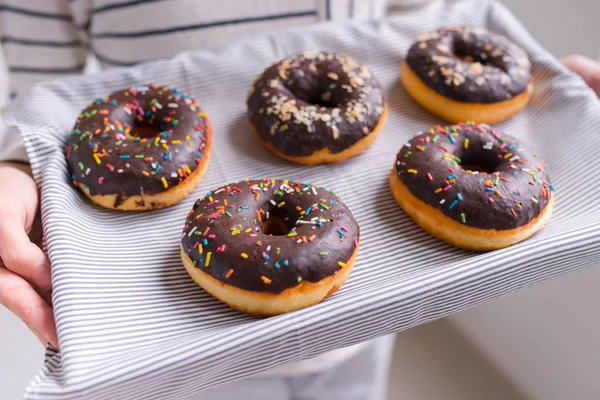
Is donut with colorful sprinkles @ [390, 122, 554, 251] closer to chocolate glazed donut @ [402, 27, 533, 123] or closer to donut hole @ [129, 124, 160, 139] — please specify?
chocolate glazed donut @ [402, 27, 533, 123]

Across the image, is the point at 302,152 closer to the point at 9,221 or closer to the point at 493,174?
the point at 493,174

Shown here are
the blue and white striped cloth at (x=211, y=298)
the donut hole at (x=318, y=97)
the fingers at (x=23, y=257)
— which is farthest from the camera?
the donut hole at (x=318, y=97)

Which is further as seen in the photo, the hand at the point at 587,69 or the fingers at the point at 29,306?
the hand at the point at 587,69

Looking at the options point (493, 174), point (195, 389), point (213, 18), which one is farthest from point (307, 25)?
point (195, 389)

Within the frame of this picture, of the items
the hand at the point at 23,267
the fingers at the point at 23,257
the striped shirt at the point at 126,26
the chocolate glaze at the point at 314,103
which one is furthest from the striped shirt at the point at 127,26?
the fingers at the point at 23,257

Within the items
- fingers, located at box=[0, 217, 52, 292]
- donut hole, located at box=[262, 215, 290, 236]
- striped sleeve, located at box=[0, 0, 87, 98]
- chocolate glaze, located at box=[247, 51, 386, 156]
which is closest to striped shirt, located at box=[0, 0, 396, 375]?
striped sleeve, located at box=[0, 0, 87, 98]

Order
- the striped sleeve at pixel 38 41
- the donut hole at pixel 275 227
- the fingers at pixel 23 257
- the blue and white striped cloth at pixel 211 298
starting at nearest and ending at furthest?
1. the blue and white striped cloth at pixel 211 298
2. the fingers at pixel 23 257
3. the donut hole at pixel 275 227
4. the striped sleeve at pixel 38 41

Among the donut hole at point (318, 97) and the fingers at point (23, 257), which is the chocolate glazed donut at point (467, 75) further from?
the fingers at point (23, 257)
